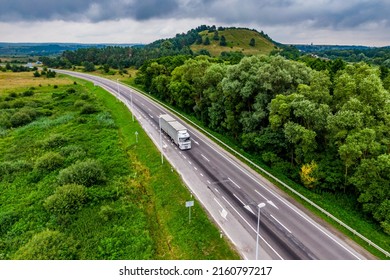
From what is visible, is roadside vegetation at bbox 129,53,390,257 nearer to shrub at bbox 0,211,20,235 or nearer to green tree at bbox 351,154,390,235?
green tree at bbox 351,154,390,235

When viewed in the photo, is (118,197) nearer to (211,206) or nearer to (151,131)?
(211,206)

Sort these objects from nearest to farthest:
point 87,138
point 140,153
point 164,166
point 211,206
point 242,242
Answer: point 242,242 < point 211,206 < point 164,166 < point 140,153 < point 87,138

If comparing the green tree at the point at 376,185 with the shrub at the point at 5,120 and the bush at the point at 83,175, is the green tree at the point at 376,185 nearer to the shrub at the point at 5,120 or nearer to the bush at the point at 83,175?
the bush at the point at 83,175

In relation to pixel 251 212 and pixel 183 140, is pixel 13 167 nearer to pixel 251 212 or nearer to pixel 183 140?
pixel 183 140

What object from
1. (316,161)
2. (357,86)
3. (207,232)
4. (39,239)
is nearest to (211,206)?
(207,232)

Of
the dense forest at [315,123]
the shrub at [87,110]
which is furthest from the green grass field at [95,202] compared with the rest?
the dense forest at [315,123]

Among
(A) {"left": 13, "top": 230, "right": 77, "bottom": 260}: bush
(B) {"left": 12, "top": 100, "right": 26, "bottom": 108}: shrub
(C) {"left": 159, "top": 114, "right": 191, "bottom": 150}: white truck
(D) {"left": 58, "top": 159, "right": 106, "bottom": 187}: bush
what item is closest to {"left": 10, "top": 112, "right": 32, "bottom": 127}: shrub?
(B) {"left": 12, "top": 100, "right": 26, "bottom": 108}: shrub
